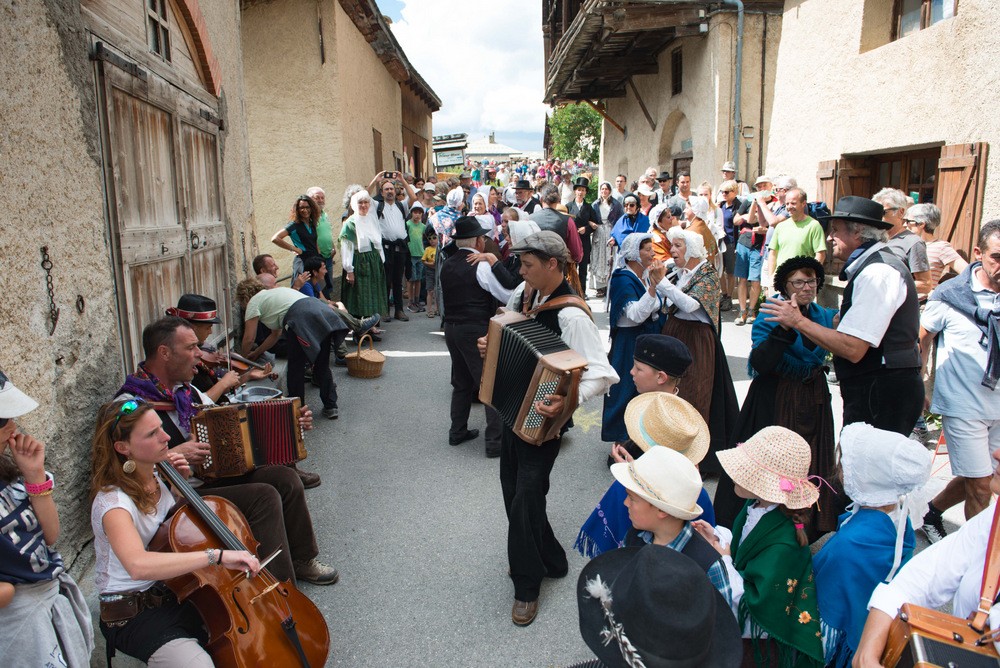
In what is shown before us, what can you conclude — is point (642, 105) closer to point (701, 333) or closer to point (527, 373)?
point (701, 333)

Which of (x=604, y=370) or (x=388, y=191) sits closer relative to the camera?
(x=604, y=370)

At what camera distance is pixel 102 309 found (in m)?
3.54

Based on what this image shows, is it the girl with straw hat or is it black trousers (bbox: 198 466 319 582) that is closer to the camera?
the girl with straw hat

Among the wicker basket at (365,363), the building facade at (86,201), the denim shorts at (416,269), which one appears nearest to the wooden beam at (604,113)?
the denim shorts at (416,269)

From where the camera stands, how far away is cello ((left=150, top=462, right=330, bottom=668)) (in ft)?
8.35

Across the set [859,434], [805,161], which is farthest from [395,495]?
[805,161]

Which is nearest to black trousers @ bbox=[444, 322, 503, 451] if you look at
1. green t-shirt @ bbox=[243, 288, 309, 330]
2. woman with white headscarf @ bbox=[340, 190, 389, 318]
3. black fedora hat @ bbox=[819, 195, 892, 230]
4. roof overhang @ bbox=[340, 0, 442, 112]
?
green t-shirt @ bbox=[243, 288, 309, 330]

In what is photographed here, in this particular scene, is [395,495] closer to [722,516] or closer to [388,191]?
[722,516]

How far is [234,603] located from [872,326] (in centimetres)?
320

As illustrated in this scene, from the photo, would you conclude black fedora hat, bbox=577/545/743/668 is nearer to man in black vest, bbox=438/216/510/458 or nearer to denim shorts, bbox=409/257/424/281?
man in black vest, bbox=438/216/510/458

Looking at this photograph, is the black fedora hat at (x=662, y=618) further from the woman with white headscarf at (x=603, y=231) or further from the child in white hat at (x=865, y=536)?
the woman with white headscarf at (x=603, y=231)

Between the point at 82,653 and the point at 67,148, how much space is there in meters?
2.27

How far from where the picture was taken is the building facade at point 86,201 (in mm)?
2836

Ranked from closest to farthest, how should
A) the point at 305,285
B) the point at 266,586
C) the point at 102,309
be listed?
1. the point at 266,586
2. the point at 102,309
3. the point at 305,285
